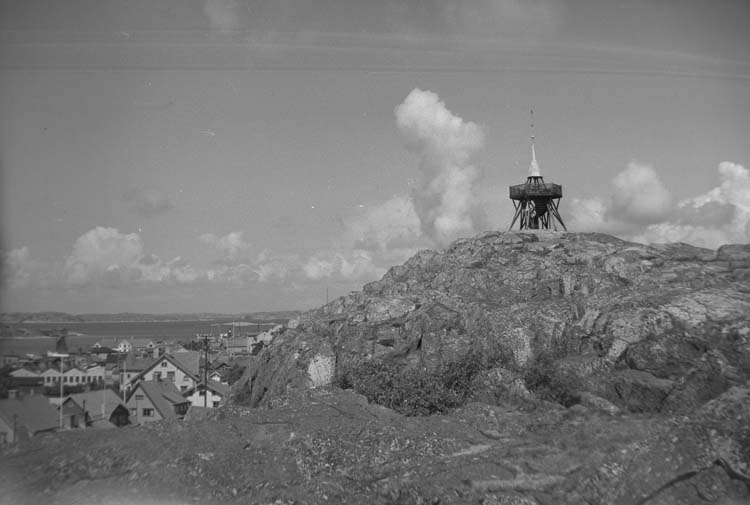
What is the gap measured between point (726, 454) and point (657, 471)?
958 millimetres

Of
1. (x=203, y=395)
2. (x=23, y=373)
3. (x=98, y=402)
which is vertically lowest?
(x=203, y=395)

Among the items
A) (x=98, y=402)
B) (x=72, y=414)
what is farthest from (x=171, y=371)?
(x=72, y=414)

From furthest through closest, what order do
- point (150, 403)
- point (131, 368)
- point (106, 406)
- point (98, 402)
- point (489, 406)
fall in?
point (131, 368)
point (150, 403)
point (106, 406)
point (98, 402)
point (489, 406)

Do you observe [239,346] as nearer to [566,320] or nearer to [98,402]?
[98,402]

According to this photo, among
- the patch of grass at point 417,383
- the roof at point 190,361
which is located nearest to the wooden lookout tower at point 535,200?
the patch of grass at point 417,383

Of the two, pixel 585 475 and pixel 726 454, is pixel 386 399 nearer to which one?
pixel 585 475

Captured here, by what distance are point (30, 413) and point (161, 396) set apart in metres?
23.9

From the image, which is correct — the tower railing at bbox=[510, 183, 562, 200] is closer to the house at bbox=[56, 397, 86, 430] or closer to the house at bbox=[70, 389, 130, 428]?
the house at bbox=[56, 397, 86, 430]

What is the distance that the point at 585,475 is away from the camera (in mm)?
7121

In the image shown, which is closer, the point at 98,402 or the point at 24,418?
the point at 24,418

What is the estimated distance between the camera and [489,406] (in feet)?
34.1

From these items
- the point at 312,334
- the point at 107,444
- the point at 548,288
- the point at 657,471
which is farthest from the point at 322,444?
the point at 548,288

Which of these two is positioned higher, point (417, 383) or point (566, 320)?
point (566, 320)

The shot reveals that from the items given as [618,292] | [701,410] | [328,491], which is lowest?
[328,491]
